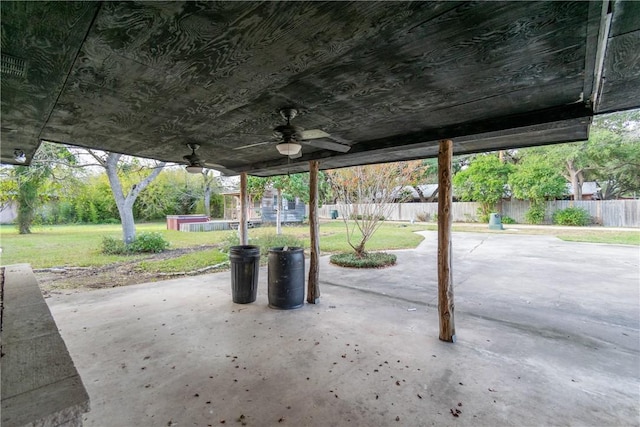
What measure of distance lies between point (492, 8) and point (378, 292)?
4417mm

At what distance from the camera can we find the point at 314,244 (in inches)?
178

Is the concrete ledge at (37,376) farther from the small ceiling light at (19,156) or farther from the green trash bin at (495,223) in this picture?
the green trash bin at (495,223)

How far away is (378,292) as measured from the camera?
16.6ft

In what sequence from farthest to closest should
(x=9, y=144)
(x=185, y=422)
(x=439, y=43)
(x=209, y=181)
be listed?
(x=209, y=181) → (x=9, y=144) → (x=185, y=422) → (x=439, y=43)

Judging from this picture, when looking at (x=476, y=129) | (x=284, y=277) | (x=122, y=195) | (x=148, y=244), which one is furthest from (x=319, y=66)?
(x=122, y=195)

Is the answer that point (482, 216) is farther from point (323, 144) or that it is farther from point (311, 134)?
point (311, 134)

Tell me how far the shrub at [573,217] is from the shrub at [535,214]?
704 mm

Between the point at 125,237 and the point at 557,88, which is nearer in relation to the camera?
the point at 557,88

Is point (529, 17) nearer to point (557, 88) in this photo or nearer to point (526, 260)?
point (557, 88)

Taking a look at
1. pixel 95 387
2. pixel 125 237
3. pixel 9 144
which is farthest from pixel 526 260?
pixel 125 237

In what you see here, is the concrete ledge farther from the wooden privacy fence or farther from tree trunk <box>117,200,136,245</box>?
tree trunk <box>117,200,136,245</box>

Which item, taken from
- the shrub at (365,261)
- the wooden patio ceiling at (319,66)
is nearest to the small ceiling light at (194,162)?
the wooden patio ceiling at (319,66)

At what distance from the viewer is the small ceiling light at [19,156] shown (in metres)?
3.73

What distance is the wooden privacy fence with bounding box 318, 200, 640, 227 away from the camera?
13.7m
